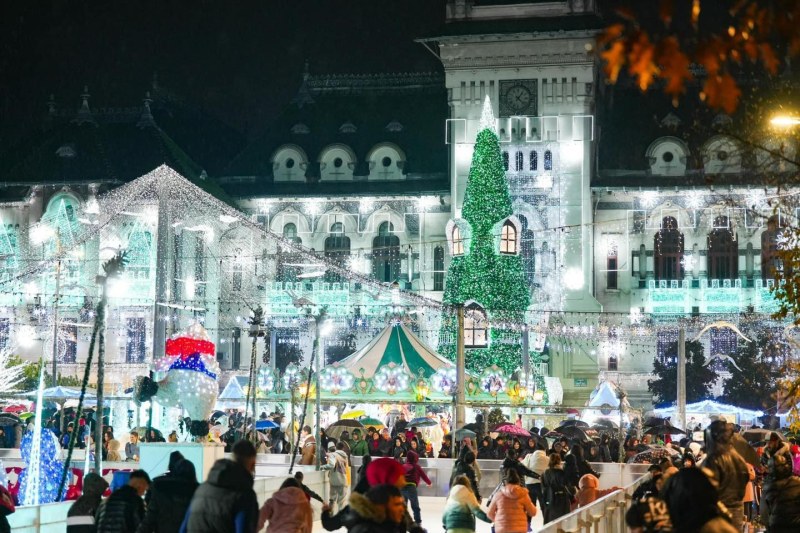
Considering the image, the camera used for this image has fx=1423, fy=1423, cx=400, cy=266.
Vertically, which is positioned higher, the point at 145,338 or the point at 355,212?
the point at 355,212

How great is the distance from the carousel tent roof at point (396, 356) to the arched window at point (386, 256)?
73.7 ft

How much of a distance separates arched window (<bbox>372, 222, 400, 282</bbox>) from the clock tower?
6.61m

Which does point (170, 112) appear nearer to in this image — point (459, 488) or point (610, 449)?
point (610, 449)

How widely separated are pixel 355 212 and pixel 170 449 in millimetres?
42963

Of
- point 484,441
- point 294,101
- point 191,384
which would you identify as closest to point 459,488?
point 191,384

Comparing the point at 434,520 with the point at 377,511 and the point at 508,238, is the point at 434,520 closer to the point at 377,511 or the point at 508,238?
the point at 377,511

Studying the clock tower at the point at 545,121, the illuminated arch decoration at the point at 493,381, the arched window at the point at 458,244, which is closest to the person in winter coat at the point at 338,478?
the illuminated arch decoration at the point at 493,381

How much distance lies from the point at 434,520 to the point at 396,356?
39.7ft

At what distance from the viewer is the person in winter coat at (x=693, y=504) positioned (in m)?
7.73

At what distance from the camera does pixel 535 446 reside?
27.9 metres

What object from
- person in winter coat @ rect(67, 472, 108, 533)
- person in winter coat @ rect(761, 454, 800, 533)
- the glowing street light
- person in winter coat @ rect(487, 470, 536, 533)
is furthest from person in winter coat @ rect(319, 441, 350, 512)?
the glowing street light

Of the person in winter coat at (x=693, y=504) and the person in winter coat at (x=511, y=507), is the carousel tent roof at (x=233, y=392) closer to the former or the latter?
the person in winter coat at (x=511, y=507)

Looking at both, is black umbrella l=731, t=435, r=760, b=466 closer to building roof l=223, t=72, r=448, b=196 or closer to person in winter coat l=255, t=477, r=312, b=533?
person in winter coat l=255, t=477, r=312, b=533

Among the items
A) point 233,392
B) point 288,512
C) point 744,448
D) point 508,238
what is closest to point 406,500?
point 288,512
